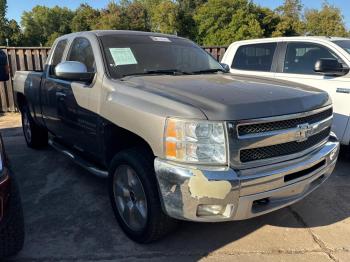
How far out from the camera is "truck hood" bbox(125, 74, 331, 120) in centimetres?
273

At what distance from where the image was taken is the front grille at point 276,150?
2.79m

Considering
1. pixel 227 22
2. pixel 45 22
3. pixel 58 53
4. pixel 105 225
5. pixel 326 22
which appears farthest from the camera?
Answer: pixel 45 22

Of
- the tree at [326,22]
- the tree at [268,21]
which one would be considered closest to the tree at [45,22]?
the tree at [268,21]

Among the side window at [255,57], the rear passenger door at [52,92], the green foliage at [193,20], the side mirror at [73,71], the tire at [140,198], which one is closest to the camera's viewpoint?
the tire at [140,198]

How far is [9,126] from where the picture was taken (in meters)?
8.94

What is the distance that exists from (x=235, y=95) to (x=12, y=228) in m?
1.93

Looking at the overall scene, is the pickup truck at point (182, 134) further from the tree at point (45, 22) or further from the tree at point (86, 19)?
the tree at point (45, 22)

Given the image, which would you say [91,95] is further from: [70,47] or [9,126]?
[9,126]

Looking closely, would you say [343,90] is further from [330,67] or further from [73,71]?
[73,71]

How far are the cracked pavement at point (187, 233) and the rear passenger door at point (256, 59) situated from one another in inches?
93.4

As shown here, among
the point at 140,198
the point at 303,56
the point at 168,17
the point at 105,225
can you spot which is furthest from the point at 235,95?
the point at 168,17

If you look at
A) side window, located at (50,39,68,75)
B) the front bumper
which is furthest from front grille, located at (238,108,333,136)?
side window, located at (50,39,68,75)

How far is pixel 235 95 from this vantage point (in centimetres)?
299

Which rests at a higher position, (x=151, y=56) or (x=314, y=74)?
(x=151, y=56)
